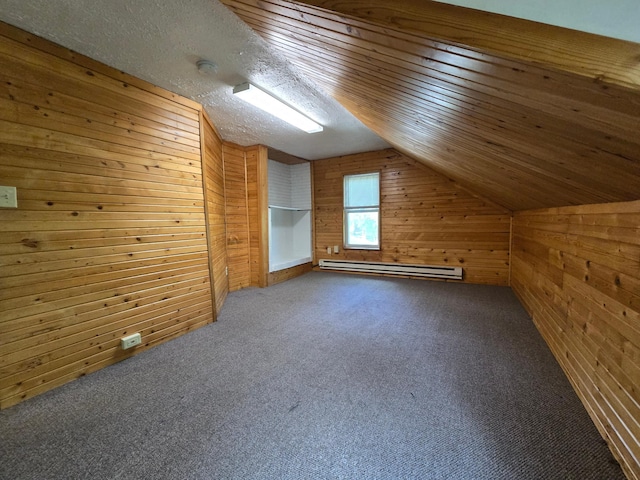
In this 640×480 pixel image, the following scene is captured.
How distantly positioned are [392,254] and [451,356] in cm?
281

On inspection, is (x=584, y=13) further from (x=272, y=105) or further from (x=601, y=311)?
(x=272, y=105)

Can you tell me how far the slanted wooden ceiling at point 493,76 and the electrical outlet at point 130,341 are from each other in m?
2.41

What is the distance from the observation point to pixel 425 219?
4.43 m

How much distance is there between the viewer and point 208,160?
9.91ft

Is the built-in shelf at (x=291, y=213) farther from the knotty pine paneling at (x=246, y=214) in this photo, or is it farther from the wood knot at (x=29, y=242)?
the wood knot at (x=29, y=242)

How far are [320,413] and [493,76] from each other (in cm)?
175

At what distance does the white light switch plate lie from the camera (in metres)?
1.49

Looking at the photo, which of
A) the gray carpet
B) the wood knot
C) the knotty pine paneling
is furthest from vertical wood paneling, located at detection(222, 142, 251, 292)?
the wood knot

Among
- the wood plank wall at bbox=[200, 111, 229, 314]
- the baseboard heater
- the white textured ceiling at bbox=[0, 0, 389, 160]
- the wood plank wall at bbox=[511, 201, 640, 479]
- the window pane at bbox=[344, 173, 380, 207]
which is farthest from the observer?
the window pane at bbox=[344, 173, 380, 207]

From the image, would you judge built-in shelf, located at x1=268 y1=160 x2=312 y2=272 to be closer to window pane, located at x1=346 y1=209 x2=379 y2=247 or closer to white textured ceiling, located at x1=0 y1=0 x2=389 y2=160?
window pane, located at x1=346 y1=209 x2=379 y2=247

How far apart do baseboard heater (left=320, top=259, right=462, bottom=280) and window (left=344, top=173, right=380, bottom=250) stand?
1.16 feet

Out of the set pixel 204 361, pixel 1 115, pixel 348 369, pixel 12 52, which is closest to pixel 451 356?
pixel 348 369

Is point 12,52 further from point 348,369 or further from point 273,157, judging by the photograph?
point 273,157

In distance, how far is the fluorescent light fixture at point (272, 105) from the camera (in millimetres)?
2253
